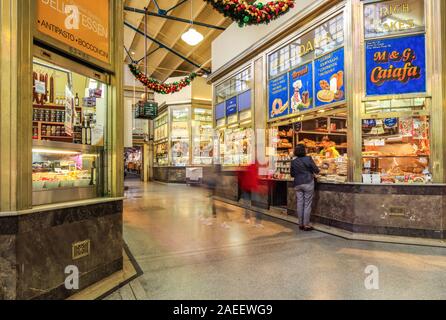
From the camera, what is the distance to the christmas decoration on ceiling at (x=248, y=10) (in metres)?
5.20

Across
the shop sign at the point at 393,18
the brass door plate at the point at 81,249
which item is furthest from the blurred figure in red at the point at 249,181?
the brass door plate at the point at 81,249

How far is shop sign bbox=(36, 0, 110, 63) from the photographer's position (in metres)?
2.93

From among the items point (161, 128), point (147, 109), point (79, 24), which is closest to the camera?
point (79, 24)

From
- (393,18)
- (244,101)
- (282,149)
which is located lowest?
(282,149)

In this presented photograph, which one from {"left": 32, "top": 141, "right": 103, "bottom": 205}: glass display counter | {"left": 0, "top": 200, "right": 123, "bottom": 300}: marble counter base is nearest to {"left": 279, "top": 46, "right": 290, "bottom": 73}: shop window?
{"left": 32, "top": 141, "right": 103, "bottom": 205}: glass display counter

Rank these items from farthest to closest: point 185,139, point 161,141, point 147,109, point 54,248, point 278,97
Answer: point 161,141
point 185,139
point 147,109
point 278,97
point 54,248

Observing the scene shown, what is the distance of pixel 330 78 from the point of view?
21.2 feet

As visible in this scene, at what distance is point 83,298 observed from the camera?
9.93ft

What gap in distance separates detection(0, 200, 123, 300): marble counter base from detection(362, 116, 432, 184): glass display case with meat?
438 centimetres

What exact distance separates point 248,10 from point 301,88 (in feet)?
8.65

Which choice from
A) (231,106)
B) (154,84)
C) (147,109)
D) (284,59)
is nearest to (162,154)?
(147,109)

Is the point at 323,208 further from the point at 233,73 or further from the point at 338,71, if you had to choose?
the point at 233,73

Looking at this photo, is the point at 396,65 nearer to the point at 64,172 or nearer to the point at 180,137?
the point at 64,172

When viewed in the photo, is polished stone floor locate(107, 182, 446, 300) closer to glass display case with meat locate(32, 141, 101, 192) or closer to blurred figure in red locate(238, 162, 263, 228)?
glass display case with meat locate(32, 141, 101, 192)
